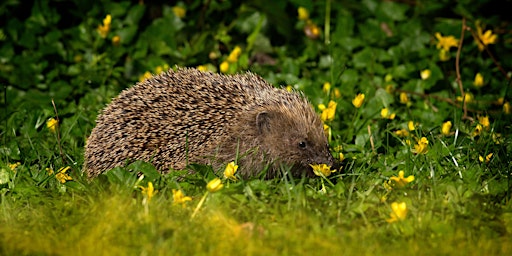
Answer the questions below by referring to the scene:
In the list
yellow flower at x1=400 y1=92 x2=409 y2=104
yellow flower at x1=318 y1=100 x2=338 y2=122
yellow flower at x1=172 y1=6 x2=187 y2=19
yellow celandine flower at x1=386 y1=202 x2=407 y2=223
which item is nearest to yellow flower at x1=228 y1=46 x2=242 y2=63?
yellow flower at x1=172 y1=6 x2=187 y2=19

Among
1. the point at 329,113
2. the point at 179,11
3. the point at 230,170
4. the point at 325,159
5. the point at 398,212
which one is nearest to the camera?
the point at 398,212

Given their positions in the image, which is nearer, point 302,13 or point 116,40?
point 116,40

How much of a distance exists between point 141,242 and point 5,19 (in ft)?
16.5

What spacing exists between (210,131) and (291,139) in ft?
2.03

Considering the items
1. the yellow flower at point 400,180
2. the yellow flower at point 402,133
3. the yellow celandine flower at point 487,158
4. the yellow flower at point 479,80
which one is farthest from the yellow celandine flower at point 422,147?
the yellow flower at point 479,80

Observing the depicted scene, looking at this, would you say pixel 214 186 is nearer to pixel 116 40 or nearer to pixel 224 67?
pixel 224 67

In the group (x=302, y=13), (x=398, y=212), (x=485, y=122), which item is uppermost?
(x=302, y=13)

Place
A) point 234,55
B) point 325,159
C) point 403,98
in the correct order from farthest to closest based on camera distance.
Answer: point 234,55, point 403,98, point 325,159

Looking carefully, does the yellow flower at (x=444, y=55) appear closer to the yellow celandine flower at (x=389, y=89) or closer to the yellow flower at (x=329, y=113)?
the yellow celandine flower at (x=389, y=89)

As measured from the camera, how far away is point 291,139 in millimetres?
5852

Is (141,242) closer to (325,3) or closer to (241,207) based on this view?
(241,207)

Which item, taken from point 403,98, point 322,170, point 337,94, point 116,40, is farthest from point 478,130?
point 116,40

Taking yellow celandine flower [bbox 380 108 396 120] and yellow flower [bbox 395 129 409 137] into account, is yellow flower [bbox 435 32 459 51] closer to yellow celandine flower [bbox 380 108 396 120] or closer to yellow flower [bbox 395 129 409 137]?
yellow celandine flower [bbox 380 108 396 120]

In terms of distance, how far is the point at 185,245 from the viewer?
441 centimetres
